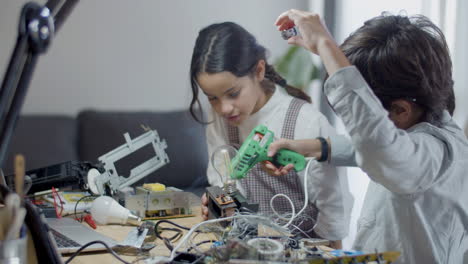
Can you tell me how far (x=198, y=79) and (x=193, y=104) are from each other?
427 mm

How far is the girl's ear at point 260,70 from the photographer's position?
1.54 meters

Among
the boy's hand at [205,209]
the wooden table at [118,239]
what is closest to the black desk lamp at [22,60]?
the wooden table at [118,239]

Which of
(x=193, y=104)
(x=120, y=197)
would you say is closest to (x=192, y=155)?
(x=193, y=104)

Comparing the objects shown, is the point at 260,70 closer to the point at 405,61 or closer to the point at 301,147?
the point at 301,147

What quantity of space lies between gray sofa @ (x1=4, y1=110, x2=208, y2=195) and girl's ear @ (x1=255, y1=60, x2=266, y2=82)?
1.99 feet

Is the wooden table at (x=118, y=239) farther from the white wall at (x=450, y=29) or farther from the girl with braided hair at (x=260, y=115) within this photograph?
the white wall at (x=450, y=29)

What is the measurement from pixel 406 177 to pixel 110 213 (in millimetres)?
600

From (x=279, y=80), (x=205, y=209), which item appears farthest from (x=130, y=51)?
(x=205, y=209)

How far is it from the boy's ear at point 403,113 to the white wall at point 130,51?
1.13 metres

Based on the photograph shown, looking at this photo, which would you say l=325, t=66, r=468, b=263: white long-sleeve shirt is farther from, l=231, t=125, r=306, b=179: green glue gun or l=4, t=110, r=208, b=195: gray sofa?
l=4, t=110, r=208, b=195: gray sofa

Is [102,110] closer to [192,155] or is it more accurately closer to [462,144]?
[192,155]

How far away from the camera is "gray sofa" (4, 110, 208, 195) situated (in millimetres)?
1962

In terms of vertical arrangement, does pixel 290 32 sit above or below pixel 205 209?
above

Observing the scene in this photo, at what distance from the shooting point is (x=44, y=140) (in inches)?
77.6
